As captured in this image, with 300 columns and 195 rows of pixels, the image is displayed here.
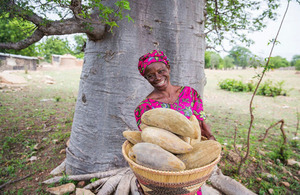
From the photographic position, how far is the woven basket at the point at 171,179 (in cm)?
112

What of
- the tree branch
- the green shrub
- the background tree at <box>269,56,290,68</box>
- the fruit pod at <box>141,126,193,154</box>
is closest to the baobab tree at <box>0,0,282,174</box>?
the tree branch

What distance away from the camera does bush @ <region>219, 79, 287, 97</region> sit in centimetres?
976

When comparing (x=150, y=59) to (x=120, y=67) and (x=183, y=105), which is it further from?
(x=120, y=67)

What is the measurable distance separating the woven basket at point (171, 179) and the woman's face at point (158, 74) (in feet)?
2.60

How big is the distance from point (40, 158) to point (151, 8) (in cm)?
297

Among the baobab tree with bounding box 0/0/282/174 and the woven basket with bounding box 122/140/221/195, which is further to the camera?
the baobab tree with bounding box 0/0/282/174

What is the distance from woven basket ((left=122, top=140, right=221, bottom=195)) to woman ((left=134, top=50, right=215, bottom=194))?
22.0 inches

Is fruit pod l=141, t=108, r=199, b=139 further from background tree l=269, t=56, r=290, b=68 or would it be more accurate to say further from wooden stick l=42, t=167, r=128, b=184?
background tree l=269, t=56, r=290, b=68

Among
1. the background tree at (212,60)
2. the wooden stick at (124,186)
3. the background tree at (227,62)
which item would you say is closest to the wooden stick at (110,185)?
the wooden stick at (124,186)

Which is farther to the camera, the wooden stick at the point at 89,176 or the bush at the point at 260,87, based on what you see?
the bush at the point at 260,87

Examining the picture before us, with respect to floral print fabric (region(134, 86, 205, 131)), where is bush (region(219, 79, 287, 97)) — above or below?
below

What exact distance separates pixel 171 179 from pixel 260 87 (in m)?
11.3

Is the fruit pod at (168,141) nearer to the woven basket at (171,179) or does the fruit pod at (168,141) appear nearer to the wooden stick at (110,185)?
the woven basket at (171,179)

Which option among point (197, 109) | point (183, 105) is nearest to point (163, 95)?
point (183, 105)
